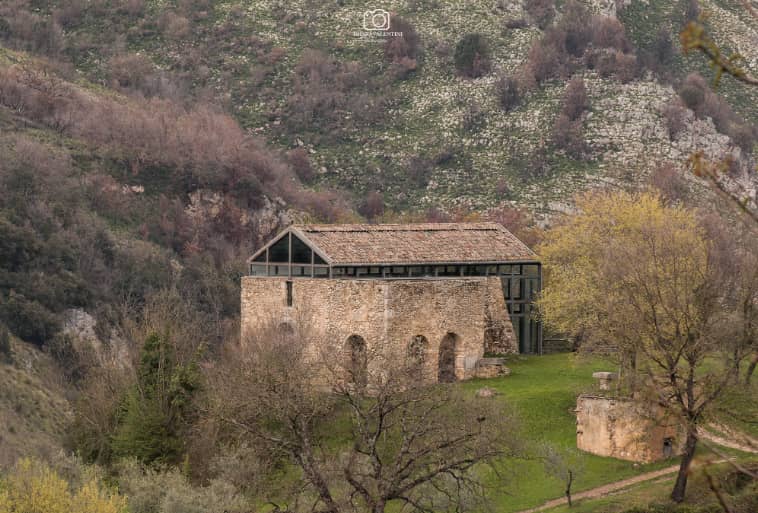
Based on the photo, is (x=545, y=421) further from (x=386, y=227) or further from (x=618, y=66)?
(x=618, y=66)

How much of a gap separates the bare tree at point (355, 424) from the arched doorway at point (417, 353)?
0.44 feet

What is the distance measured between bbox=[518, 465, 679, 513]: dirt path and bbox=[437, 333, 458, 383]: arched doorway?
11.3m

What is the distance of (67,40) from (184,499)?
80.7 m

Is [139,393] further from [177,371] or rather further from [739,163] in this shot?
[739,163]

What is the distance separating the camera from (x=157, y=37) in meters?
106

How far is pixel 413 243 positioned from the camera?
1718 inches

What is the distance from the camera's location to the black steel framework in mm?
41906

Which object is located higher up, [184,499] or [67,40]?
[67,40]

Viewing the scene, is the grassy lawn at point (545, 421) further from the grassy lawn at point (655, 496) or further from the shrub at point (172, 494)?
the shrub at point (172, 494)

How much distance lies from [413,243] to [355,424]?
388 inches

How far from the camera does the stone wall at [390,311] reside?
40750mm

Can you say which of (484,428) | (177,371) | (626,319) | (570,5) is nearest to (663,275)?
(626,319)

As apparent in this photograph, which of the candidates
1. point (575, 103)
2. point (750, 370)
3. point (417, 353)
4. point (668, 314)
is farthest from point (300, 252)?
point (575, 103)

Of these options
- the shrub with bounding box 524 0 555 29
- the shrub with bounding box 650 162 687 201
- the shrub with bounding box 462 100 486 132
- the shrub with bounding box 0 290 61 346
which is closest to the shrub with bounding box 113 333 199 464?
the shrub with bounding box 0 290 61 346
